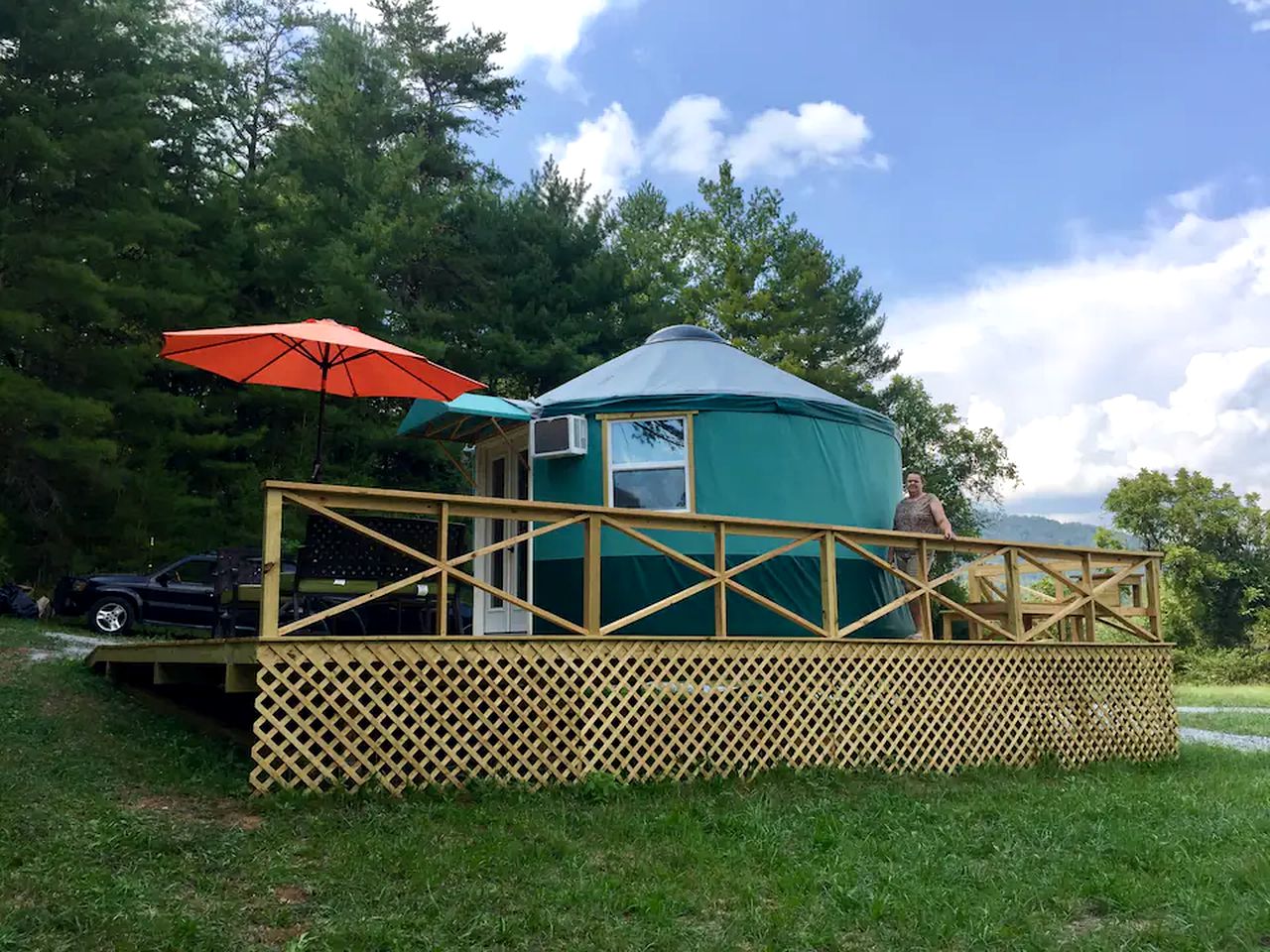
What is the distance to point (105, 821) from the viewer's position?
3572mm

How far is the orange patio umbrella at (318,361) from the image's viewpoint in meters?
5.80

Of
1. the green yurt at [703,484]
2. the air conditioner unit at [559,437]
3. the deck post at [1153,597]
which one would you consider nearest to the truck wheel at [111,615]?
the green yurt at [703,484]

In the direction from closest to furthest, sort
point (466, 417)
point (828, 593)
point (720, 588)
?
point (720, 588)
point (828, 593)
point (466, 417)

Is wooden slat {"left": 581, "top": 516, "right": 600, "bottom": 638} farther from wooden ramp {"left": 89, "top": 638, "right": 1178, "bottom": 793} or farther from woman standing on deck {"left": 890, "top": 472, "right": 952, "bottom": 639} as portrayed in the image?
woman standing on deck {"left": 890, "top": 472, "right": 952, "bottom": 639}

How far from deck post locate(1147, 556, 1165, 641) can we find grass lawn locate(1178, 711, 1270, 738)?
288cm

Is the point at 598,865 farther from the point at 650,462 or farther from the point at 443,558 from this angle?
the point at 650,462

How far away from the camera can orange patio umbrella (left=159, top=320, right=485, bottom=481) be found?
19.0 feet

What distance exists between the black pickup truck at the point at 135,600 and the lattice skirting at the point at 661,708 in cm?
500

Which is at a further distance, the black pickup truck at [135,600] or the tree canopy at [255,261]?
the tree canopy at [255,261]

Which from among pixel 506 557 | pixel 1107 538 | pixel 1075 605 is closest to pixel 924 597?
pixel 1075 605

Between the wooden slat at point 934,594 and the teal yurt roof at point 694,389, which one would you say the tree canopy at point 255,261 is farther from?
the wooden slat at point 934,594

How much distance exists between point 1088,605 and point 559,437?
3.91 metres

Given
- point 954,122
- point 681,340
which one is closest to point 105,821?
point 681,340

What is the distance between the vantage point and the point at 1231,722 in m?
10.5
